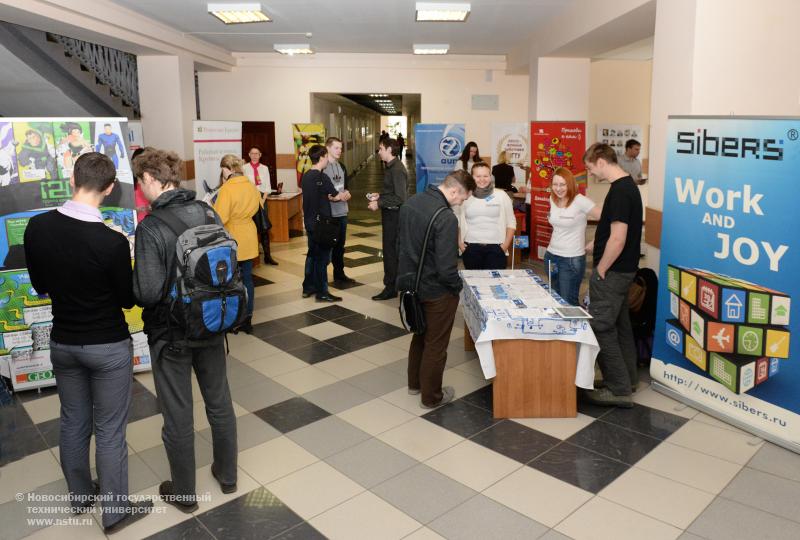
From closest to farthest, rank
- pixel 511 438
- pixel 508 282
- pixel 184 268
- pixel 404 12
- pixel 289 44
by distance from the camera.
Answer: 1. pixel 184 268
2. pixel 511 438
3. pixel 508 282
4. pixel 404 12
5. pixel 289 44

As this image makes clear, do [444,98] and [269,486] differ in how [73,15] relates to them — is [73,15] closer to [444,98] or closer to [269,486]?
[269,486]

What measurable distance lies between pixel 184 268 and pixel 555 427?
2367 mm

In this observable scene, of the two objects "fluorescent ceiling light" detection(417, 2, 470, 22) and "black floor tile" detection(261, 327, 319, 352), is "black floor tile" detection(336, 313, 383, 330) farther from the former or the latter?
"fluorescent ceiling light" detection(417, 2, 470, 22)

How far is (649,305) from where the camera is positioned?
4414 mm

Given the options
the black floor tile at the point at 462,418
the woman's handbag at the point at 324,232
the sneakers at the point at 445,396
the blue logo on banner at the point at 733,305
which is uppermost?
the woman's handbag at the point at 324,232

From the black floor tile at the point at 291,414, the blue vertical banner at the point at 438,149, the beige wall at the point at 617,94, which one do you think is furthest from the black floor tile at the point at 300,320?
the beige wall at the point at 617,94

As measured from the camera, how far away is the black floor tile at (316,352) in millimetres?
4895

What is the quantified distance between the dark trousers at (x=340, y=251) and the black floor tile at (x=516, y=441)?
11.4 feet

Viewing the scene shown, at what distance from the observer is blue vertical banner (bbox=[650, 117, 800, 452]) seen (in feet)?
10.6

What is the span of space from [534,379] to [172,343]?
7.14 ft

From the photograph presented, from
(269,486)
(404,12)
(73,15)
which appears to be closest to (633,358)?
(269,486)

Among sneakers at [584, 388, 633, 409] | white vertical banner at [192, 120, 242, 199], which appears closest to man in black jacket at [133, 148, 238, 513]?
sneakers at [584, 388, 633, 409]

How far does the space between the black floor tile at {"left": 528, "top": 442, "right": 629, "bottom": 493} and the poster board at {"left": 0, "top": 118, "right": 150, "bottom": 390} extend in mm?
3229

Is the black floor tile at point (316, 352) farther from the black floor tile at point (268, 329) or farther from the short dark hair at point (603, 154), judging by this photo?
the short dark hair at point (603, 154)
